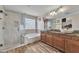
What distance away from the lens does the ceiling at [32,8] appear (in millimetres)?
1712

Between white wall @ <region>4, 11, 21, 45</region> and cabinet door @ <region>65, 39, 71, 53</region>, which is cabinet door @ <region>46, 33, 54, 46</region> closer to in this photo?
cabinet door @ <region>65, 39, 71, 53</region>

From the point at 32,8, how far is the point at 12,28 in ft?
1.72

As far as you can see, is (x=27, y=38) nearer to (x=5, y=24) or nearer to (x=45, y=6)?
(x=5, y=24)

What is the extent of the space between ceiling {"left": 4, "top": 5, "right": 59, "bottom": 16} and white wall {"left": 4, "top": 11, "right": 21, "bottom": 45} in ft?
0.30

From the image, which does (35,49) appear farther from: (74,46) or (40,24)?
(74,46)

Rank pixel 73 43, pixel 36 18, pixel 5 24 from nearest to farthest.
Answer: pixel 73 43 < pixel 5 24 < pixel 36 18

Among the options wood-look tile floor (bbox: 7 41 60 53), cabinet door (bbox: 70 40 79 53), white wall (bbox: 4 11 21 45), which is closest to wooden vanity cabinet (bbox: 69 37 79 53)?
cabinet door (bbox: 70 40 79 53)

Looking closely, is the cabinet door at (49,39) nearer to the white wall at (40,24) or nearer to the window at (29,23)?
the white wall at (40,24)

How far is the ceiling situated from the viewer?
1.71m

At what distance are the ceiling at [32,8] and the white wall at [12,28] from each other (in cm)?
9

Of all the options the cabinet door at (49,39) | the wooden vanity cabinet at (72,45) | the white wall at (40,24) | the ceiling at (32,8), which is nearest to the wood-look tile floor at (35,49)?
the cabinet door at (49,39)
